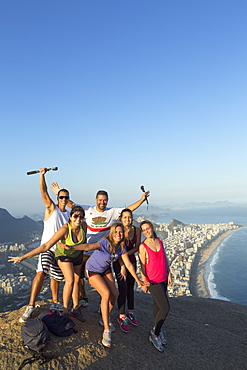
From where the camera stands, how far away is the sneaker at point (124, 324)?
154 inches

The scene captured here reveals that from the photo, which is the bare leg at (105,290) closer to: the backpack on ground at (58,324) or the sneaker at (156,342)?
the backpack on ground at (58,324)

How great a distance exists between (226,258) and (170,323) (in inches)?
A: 1961

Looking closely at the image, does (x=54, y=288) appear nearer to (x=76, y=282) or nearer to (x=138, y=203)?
(x=76, y=282)

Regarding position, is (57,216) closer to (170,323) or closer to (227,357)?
(170,323)

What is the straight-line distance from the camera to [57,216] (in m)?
4.01

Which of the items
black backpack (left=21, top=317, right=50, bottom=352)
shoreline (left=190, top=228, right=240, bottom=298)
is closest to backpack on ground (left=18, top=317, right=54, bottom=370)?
black backpack (left=21, top=317, right=50, bottom=352)

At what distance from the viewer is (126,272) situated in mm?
4039

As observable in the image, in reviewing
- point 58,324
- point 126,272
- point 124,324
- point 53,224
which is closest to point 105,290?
point 126,272

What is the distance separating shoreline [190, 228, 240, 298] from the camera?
29.3 metres

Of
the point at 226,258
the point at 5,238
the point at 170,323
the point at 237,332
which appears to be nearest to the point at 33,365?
the point at 170,323

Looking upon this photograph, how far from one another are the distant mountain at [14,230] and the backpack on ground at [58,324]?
229 ft

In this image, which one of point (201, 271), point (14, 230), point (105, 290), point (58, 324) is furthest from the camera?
point (14, 230)

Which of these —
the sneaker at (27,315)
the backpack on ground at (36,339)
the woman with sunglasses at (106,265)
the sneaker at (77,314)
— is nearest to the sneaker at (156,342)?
the woman with sunglasses at (106,265)

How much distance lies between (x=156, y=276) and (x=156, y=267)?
0.14m
